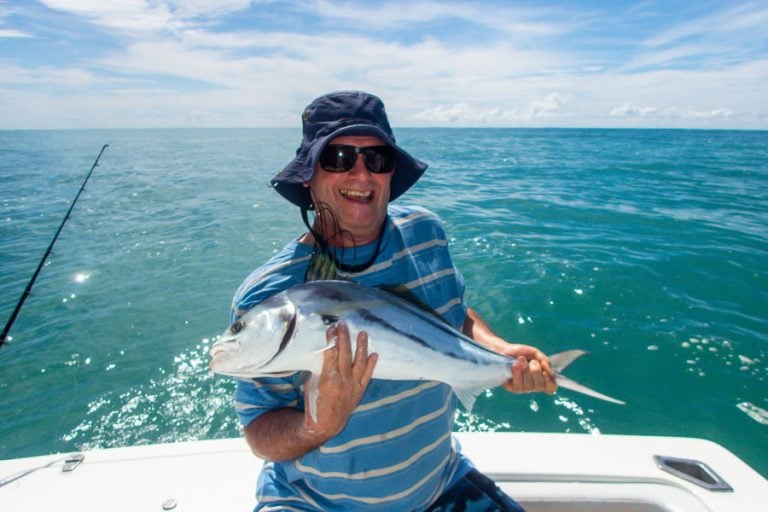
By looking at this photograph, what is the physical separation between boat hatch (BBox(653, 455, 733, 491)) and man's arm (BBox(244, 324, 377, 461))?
2.49 metres

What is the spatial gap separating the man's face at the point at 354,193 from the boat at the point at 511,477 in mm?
1895

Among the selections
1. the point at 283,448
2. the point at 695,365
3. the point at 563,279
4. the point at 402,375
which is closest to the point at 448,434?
the point at 402,375

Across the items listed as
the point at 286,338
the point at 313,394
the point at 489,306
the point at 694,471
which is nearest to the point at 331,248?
the point at 286,338

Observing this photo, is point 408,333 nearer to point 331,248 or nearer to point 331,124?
point 331,248

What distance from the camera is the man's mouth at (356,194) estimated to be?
224cm

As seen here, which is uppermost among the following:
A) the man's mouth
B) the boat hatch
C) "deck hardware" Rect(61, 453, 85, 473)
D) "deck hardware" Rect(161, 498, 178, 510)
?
the man's mouth

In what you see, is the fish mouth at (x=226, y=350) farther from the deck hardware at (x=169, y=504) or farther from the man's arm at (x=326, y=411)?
the deck hardware at (x=169, y=504)

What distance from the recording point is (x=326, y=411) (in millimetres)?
1725

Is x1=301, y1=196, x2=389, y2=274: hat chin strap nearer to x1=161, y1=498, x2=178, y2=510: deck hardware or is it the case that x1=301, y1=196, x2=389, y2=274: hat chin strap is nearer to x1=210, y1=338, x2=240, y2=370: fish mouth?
x1=210, y1=338, x2=240, y2=370: fish mouth

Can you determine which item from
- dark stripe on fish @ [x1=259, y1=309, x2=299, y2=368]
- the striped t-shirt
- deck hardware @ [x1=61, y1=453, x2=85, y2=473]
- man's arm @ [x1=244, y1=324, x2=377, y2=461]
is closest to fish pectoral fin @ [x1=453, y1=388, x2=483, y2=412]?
the striped t-shirt

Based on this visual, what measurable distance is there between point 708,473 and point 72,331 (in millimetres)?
8453

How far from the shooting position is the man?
191 cm

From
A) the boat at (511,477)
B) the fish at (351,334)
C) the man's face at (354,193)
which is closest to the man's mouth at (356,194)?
the man's face at (354,193)

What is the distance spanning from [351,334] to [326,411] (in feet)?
1.09
